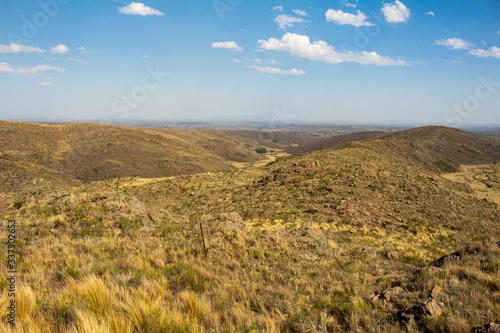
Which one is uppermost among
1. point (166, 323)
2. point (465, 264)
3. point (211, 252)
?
point (166, 323)

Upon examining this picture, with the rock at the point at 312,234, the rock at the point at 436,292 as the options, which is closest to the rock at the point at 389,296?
the rock at the point at 436,292

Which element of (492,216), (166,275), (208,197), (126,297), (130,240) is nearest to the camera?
(126,297)

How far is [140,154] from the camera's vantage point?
5238 centimetres

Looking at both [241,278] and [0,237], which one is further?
[0,237]

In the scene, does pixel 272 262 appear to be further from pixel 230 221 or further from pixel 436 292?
pixel 230 221

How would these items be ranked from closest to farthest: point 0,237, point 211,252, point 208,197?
1. point 0,237
2. point 211,252
3. point 208,197

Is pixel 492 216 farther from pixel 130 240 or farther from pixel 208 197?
pixel 130 240

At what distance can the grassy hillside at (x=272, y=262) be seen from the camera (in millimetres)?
3758

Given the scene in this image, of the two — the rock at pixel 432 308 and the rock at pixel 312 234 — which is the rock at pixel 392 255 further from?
the rock at pixel 432 308

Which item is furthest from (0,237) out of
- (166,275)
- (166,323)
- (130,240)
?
(166,323)

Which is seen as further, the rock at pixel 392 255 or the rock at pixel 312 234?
the rock at pixel 312 234

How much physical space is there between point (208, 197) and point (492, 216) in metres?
21.7

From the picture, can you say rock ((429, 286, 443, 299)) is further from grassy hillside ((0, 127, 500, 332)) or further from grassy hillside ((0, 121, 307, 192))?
grassy hillside ((0, 121, 307, 192))

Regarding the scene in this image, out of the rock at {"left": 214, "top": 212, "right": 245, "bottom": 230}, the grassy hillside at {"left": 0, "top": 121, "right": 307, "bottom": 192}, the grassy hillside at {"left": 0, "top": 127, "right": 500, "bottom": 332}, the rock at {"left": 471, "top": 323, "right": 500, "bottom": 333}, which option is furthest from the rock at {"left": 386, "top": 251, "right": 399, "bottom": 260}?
the grassy hillside at {"left": 0, "top": 121, "right": 307, "bottom": 192}
